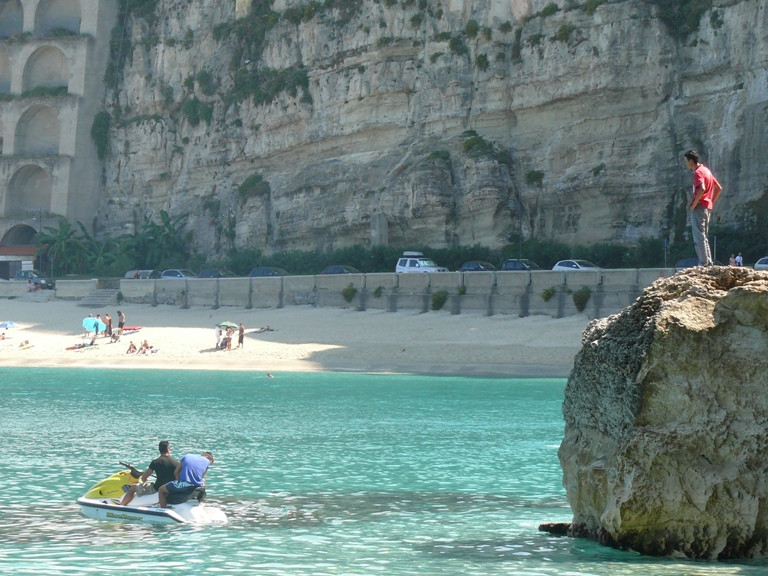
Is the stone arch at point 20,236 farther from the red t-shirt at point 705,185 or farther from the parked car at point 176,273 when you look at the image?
the red t-shirt at point 705,185

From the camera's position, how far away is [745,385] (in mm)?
12500

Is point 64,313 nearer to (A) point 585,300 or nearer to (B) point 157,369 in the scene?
(B) point 157,369

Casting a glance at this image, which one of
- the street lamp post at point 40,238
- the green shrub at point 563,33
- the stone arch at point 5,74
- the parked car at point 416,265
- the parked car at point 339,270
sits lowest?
the parked car at point 339,270

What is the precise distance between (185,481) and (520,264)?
36.0 m

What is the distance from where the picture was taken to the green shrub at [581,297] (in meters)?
44.4

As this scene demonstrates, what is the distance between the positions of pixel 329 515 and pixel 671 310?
19.7ft

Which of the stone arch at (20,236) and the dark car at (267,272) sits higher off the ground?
the stone arch at (20,236)

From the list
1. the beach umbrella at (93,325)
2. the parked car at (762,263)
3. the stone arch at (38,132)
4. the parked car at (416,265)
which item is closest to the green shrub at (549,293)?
the parked car at (762,263)

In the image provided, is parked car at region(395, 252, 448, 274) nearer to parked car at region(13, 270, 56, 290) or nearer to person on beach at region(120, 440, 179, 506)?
parked car at region(13, 270, 56, 290)

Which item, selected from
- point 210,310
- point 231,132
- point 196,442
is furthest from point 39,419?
point 231,132

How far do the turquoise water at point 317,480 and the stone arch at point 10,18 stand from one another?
166 ft

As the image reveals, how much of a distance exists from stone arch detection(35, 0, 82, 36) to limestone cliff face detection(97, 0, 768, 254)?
6940 millimetres

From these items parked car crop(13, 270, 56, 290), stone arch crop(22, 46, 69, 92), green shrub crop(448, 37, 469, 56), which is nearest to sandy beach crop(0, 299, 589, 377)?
parked car crop(13, 270, 56, 290)

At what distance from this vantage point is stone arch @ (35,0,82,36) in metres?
79.0
